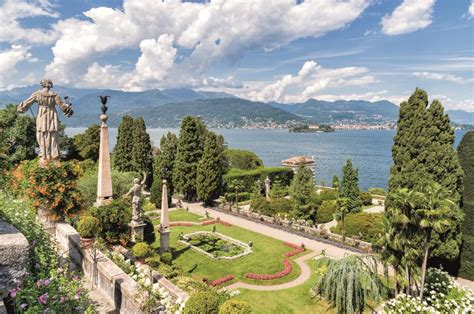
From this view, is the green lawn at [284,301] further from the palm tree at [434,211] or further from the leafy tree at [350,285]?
the palm tree at [434,211]

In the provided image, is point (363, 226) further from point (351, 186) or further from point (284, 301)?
point (284, 301)

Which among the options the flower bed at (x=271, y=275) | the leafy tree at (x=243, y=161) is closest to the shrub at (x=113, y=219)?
the flower bed at (x=271, y=275)

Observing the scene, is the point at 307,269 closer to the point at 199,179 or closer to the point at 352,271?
the point at 352,271

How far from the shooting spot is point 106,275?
7891 mm

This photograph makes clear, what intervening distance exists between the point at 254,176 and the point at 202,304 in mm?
36913

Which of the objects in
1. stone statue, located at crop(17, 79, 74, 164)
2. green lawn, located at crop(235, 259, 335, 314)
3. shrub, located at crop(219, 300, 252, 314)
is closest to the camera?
shrub, located at crop(219, 300, 252, 314)

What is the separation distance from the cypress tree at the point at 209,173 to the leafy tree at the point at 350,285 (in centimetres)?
2452

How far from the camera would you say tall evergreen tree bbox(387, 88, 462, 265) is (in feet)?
55.1

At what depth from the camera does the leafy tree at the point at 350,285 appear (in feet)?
34.9

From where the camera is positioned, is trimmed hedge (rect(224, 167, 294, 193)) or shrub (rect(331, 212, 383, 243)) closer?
shrub (rect(331, 212, 383, 243))

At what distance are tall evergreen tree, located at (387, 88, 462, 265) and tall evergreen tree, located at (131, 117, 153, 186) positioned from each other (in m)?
30.9

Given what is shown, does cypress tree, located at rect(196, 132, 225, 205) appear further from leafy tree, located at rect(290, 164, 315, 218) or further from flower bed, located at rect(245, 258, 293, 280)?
flower bed, located at rect(245, 258, 293, 280)

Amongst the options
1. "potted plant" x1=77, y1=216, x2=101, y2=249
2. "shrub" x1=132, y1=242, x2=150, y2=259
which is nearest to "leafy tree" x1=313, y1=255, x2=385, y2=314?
"shrub" x1=132, y1=242, x2=150, y2=259

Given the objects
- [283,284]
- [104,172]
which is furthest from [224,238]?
[104,172]
